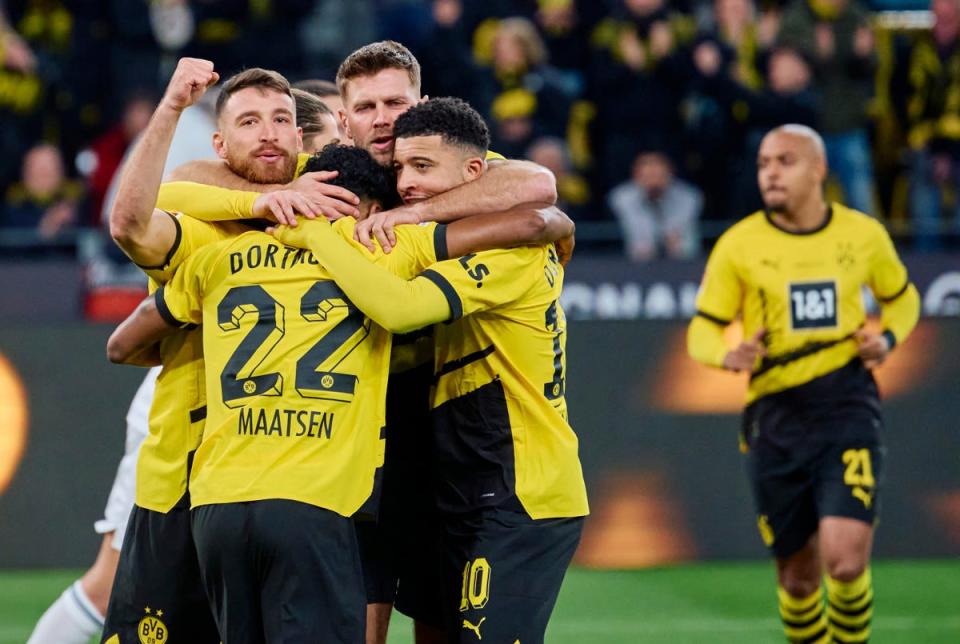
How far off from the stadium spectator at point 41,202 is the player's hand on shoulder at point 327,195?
7.07 metres

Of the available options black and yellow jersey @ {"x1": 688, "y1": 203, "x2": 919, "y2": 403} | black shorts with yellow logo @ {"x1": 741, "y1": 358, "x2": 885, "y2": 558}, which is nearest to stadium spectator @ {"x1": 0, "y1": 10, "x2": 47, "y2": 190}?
black and yellow jersey @ {"x1": 688, "y1": 203, "x2": 919, "y2": 403}

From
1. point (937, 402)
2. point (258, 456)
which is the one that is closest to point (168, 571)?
point (258, 456)

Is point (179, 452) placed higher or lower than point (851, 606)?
higher

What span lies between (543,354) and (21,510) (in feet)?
17.9

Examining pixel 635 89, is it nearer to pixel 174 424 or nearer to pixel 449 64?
pixel 449 64

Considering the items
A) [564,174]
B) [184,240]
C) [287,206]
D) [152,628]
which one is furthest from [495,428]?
[564,174]

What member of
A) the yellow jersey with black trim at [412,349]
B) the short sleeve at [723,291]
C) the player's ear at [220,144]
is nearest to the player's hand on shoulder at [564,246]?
the yellow jersey with black trim at [412,349]

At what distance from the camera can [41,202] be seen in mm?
11266

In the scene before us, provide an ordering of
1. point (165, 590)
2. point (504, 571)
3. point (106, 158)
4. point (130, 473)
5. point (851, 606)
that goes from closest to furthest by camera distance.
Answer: point (504, 571), point (165, 590), point (130, 473), point (851, 606), point (106, 158)

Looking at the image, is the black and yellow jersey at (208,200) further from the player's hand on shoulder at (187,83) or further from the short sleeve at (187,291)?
the player's hand on shoulder at (187,83)

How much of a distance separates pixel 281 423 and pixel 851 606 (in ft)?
12.0

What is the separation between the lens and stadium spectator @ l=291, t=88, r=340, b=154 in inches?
221

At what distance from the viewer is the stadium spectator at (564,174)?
11492 millimetres

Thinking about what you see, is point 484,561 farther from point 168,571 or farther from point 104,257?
point 104,257
